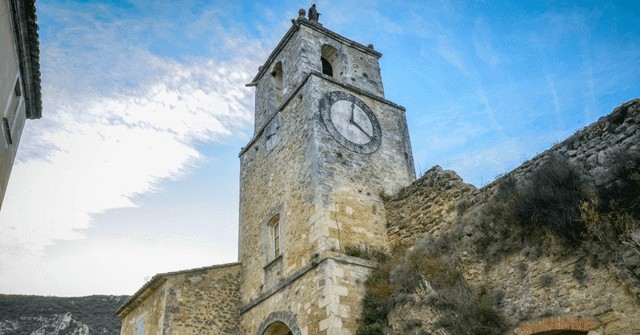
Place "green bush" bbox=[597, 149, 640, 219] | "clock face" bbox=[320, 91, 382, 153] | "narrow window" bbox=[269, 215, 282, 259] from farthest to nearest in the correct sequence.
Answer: "clock face" bbox=[320, 91, 382, 153]
"narrow window" bbox=[269, 215, 282, 259]
"green bush" bbox=[597, 149, 640, 219]

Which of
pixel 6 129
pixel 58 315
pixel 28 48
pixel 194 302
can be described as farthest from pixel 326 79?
pixel 58 315

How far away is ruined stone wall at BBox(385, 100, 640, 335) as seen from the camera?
5.87 metres

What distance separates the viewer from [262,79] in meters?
16.3

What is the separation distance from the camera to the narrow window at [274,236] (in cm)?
1192

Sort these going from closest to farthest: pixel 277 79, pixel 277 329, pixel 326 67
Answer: pixel 277 329
pixel 326 67
pixel 277 79

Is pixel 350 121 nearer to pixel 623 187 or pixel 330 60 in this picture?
pixel 330 60

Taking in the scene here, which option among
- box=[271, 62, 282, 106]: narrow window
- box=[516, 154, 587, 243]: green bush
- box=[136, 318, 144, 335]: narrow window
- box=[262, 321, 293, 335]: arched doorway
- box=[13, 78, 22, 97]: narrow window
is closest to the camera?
box=[516, 154, 587, 243]: green bush

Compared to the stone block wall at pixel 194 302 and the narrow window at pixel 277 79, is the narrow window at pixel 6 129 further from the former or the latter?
the narrow window at pixel 277 79

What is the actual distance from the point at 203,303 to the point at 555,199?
8.40m

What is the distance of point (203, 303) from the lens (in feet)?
38.8

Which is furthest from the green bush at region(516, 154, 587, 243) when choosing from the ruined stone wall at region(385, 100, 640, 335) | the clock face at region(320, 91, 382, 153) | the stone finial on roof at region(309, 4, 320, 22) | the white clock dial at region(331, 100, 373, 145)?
the stone finial on roof at region(309, 4, 320, 22)

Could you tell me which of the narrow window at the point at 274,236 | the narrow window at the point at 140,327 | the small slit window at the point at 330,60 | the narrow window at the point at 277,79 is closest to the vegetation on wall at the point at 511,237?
the narrow window at the point at 274,236

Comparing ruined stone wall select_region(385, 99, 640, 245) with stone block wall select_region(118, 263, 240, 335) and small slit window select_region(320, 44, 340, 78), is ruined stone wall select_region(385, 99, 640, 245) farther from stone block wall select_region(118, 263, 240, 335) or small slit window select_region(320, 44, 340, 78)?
small slit window select_region(320, 44, 340, 78)

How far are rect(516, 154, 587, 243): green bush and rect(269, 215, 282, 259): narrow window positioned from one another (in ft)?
20.2
